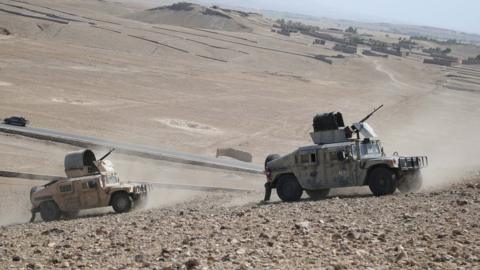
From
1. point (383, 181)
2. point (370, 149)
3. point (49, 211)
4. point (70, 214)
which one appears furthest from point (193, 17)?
point (383, 181)

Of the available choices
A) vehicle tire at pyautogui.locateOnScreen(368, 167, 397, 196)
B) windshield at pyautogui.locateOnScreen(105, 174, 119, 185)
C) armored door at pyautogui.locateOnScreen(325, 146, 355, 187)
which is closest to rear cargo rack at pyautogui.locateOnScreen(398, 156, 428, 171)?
vehicle tire at pyautogui.locateOnScreen(368, 167, 397, 196)

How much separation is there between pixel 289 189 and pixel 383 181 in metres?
2.76

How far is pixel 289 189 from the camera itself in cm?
1972

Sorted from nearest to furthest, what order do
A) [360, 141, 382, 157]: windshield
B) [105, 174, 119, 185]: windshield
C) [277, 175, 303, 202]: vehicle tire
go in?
1. [360, 141, 382, 157]: windshield
2. [277, 175, 303, 202]: vehicle tire
3. [105, 174, 119, 185]: windshield

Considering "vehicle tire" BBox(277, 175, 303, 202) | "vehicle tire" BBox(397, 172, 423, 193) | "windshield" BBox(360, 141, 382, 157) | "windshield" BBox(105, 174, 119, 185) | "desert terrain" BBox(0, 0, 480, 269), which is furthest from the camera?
"windshield" BBox(105, 174, 119, 185)

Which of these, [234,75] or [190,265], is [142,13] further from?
[190,265]

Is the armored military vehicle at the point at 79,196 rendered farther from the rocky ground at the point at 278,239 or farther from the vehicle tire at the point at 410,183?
the vehicle tire at the point at 410,183

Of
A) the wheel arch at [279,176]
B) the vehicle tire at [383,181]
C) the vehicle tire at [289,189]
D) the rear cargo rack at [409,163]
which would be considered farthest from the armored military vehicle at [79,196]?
the rear cargo rack at [409,163]

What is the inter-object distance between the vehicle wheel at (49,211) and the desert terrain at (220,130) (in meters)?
1.09

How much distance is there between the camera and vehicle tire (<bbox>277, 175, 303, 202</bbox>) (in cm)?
1964

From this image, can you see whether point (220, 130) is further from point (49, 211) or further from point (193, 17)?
point (193, 17)

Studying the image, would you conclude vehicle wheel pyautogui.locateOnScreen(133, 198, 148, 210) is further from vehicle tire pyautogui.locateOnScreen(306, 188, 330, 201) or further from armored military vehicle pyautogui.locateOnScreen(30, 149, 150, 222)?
vehicle tire pyautogui.locateOnScreen(306, 188, 330, 201)

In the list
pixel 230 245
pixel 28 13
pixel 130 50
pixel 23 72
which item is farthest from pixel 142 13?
pixel 230 245

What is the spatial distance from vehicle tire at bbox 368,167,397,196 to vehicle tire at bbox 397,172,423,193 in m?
0.56
